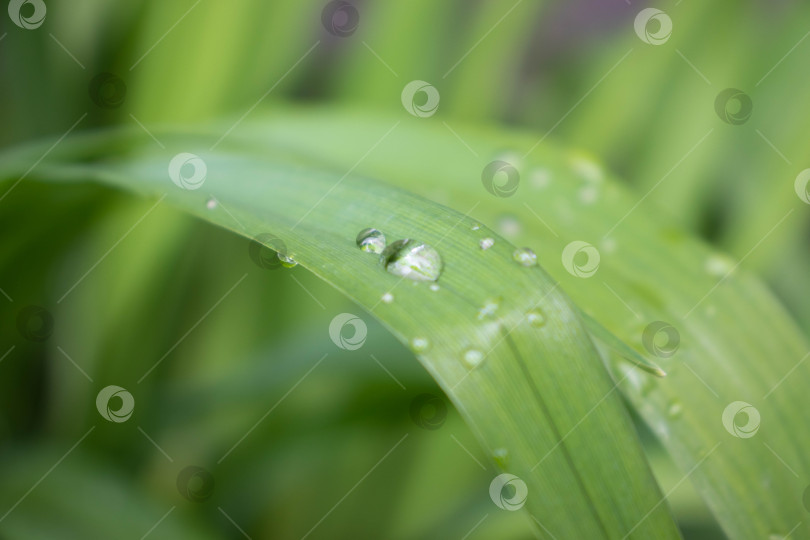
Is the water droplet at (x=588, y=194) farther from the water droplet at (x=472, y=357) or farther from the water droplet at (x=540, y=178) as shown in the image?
the water droplet at (x=472, y=357)

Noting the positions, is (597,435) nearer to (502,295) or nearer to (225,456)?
(502,295)

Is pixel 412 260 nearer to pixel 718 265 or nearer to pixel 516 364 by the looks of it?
pixel 516 364

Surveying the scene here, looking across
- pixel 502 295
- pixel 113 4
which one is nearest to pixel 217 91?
pixel 113 4

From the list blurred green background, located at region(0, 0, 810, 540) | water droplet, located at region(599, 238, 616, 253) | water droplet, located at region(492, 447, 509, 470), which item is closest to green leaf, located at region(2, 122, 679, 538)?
water droplet, located at region(492, 447, 509, 470)

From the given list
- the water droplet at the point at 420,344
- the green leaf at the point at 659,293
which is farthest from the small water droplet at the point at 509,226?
the water droplet at the point at 420,344

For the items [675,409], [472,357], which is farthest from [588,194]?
[472,357]

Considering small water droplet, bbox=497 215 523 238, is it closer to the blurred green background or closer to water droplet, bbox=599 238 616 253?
water droplet, bbox=599 238 616 253
